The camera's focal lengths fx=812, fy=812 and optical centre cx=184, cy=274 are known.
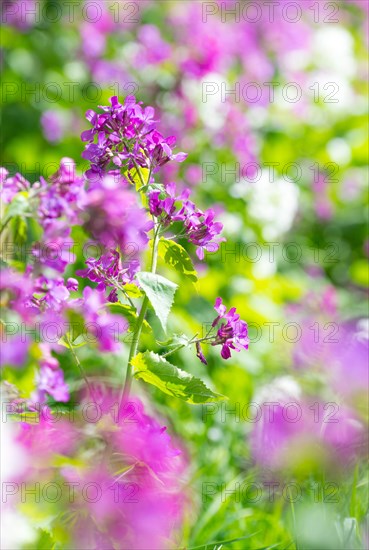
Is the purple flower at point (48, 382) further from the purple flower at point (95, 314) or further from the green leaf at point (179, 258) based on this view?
the green leaf at point (179, 258)

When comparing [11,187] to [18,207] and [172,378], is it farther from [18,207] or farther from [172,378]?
[172,378]

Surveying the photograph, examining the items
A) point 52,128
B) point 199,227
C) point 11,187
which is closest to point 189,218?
point 199,227

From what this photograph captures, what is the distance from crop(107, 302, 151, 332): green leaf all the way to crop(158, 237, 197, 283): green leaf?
8 centimetres

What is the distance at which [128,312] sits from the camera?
3.51ft

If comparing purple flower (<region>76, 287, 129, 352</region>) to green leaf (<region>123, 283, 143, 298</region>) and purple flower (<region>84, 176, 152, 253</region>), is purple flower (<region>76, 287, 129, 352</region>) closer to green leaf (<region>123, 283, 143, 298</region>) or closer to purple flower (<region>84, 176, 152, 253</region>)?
green leaf (<region>123, 283, 143, 298</region>)

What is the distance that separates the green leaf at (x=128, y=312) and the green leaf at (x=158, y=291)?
0.07 m

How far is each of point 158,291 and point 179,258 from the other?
8cm

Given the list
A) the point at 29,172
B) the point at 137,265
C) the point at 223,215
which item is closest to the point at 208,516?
the point at 137,265

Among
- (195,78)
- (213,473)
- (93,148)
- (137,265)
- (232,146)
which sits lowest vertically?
(213,473)

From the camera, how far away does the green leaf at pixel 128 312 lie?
1.05 meters

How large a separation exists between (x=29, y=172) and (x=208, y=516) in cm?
155

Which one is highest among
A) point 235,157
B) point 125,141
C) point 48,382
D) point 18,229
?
point 235,157

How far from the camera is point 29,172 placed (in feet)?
9.13

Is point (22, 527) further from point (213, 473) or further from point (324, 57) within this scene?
point (324, 57)
